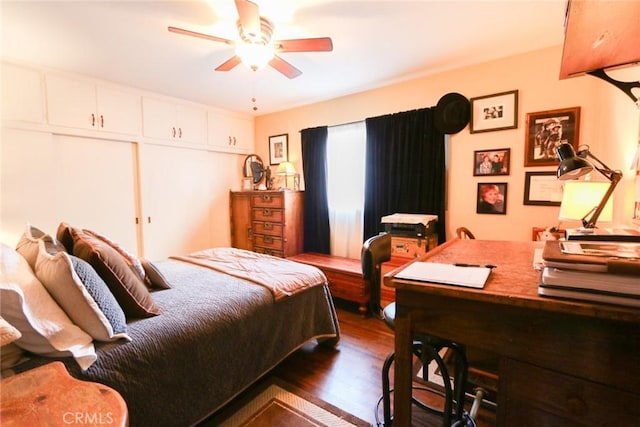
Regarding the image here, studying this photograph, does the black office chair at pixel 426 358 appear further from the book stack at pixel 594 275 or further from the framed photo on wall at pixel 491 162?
the framed photo on wall at pixel 491 162

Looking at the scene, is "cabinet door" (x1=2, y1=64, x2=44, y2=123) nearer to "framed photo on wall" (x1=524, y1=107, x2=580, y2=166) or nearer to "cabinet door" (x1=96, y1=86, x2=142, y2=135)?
"cabinet door" (x1=96, y1=86, x2=142, y2=135)

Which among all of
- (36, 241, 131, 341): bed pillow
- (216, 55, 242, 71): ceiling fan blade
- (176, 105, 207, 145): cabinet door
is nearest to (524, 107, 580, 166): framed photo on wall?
(216, 55, 242, 71): ceiling fan blade

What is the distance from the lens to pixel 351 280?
10.0ft

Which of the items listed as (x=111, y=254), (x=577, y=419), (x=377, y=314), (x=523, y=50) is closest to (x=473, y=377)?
(x=377, y=314)

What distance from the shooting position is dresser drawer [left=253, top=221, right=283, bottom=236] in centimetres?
374

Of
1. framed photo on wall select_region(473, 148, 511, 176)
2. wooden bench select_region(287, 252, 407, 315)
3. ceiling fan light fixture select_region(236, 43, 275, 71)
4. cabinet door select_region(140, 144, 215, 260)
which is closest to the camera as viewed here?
ceiling fan light fixture select_region(236, 43, 275, 71)

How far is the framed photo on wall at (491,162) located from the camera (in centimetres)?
262

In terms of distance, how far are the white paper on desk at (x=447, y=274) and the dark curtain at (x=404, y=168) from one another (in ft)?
6.87

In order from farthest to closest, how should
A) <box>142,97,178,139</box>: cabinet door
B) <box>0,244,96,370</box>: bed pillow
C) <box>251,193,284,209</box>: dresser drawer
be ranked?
<box>251,193,284,209</box>: dresser drawer → <box>142,97,178,139</box>: cabinet door → <box>0,244,96,370</box>: bed pillow

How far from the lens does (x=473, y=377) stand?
188cm

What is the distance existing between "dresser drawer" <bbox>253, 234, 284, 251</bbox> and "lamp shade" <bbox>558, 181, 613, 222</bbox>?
9.25 ft

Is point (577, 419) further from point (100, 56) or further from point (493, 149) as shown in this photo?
point (100, 56)

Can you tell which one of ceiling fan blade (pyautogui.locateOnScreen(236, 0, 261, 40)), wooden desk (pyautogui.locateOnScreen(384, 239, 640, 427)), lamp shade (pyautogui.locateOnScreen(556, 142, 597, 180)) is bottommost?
wooden desk (pyautogui.locateOnScreen(384, 239, 640, 427))

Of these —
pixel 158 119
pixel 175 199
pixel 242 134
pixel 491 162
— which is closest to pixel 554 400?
pixel 491 162
